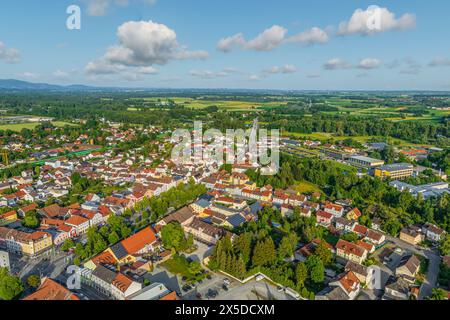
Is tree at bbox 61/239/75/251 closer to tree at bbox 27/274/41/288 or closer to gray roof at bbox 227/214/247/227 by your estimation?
tree at bbox 27/274/41/288

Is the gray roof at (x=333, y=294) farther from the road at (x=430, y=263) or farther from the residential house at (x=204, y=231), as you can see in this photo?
the residential house at (x=204, y=231)

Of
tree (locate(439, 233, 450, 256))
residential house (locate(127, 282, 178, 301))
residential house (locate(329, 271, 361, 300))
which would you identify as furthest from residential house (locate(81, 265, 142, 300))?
tree (locate(439, 233, 450, 256))

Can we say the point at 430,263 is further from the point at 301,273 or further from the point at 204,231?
the point at 204,231

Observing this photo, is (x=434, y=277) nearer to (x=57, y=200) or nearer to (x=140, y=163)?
(x=57, y=200)

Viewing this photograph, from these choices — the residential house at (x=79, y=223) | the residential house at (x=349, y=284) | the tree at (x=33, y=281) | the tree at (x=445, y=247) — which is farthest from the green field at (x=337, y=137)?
the tree at (x=33, y=281)

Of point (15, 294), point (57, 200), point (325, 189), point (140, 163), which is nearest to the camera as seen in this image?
point (15, 294)
